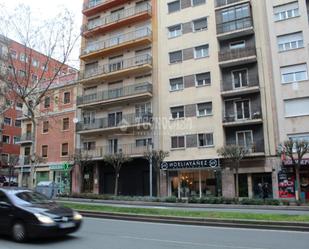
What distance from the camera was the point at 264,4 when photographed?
30562 mm

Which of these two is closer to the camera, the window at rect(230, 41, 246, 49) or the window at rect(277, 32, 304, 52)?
the window at rect(277, 32, 304, 52)

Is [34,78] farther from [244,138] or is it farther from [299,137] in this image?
[299,137]

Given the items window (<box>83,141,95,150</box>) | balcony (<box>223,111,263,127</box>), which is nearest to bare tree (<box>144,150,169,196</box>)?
balcony (<box>223,111,263,127</box>)

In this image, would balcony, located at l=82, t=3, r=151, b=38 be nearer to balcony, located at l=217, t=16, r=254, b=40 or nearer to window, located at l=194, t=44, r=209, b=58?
window, located at l=194, t=44, r=209, b=58

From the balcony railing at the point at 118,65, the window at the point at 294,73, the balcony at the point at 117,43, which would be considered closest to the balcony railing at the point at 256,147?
the window at the point at 294,73

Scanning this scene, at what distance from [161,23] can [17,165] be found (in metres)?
23.1

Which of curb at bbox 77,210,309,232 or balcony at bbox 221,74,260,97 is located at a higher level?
balcony at bbox 221,74,260,97

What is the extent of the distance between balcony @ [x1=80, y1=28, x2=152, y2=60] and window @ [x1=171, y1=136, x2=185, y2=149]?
10225 millimetres

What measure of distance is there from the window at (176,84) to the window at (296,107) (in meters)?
9.42

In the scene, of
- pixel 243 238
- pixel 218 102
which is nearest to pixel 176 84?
pixel 218 102

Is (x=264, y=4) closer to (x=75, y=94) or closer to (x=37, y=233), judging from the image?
(x=75, y=94)

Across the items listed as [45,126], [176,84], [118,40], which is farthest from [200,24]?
[45,126]

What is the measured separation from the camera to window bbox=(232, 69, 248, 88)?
30.1m

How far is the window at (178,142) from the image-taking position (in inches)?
1241
